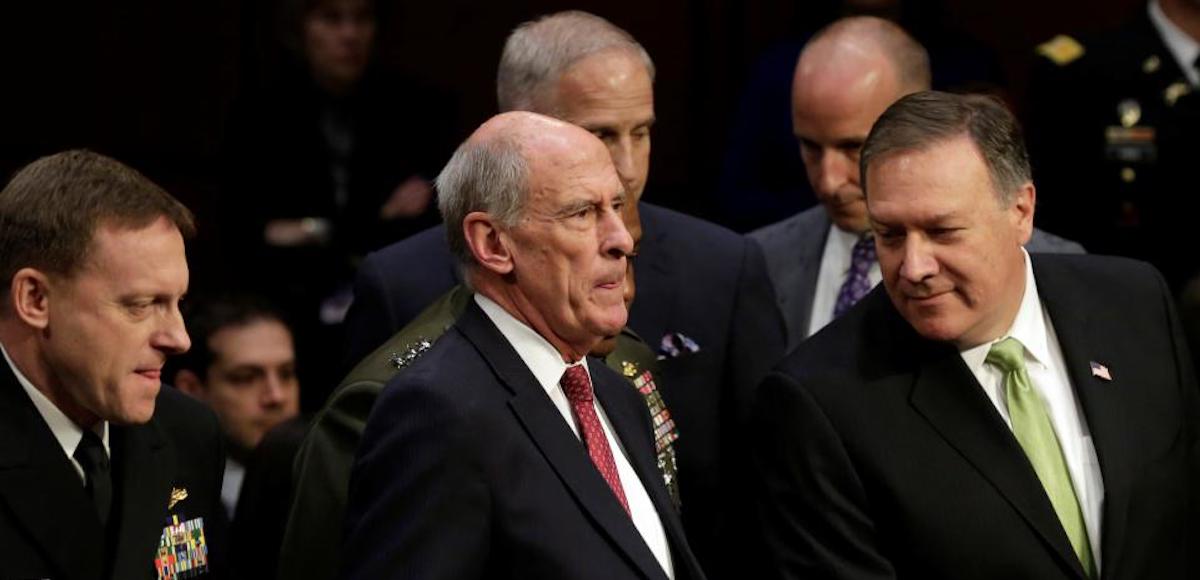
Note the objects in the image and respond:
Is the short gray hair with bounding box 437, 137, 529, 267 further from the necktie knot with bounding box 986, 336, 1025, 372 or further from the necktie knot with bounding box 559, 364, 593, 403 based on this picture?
the necktie knot with bounding box 986, 336, 1025, 372

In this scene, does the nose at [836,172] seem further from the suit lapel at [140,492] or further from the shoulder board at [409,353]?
the suit lapel at [140,492]

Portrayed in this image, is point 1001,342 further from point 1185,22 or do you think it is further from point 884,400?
point 1185,22

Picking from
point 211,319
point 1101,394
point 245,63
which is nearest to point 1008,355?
point 1101,394

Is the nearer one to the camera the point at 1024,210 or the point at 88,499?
the point at 88,499

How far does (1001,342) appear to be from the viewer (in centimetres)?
367

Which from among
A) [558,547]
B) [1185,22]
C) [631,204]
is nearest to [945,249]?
[631,204]

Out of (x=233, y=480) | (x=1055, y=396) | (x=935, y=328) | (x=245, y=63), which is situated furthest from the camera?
(x=245, y=63)

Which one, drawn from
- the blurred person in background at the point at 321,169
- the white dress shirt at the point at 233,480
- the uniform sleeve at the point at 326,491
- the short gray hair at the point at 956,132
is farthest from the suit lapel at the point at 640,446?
the blurred person in background at the point at 321,169

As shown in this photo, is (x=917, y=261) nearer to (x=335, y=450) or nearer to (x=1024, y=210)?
(x=1024, y=210)

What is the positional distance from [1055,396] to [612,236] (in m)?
0.95

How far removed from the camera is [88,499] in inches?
133

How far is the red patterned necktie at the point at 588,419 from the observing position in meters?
3.22

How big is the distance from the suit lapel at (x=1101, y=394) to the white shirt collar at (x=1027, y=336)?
4cm

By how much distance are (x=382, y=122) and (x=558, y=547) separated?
273 centimetres
